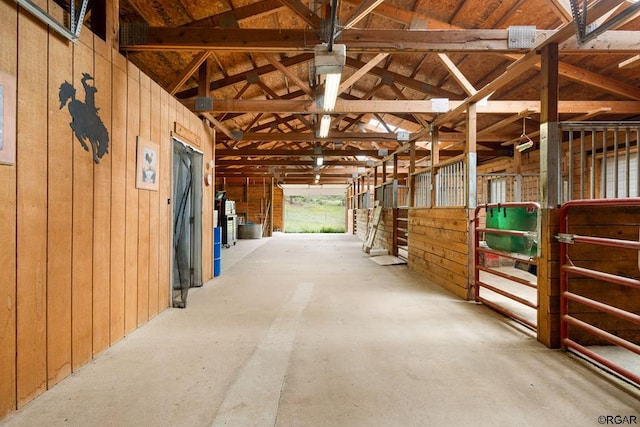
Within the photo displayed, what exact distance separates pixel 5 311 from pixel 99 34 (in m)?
2.20

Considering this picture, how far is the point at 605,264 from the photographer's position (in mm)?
2295

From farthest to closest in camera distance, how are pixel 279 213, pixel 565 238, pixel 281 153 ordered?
pixel 279 213 → pixel 281 153 → pixel 565 238

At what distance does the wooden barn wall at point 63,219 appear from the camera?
1.58 meters

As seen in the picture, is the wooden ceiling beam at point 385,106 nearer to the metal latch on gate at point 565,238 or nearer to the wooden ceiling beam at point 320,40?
the wooden ceiling beam at point 320,40

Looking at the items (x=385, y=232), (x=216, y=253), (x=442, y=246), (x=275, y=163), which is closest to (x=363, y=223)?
(x=385, y=232)

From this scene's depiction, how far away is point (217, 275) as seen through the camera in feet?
16.3

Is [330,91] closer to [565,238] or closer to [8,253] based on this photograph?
[565,238]

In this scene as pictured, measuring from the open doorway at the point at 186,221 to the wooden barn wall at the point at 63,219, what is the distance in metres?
0.74

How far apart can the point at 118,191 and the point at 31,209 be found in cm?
80

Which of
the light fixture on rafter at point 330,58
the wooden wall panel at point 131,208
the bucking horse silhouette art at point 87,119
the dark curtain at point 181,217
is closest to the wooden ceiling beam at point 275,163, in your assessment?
the dark curtain at point 181,217

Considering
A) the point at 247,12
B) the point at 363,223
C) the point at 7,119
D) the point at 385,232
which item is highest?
the point at 247,12

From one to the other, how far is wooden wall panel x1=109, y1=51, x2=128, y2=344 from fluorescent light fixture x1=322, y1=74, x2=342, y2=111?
6.64 feet

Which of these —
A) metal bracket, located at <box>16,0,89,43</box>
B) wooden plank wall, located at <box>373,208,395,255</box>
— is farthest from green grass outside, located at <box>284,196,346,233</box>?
metal bracket, located at <box>16,0,89,43</box>

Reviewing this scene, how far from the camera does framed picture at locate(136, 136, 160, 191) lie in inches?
108
